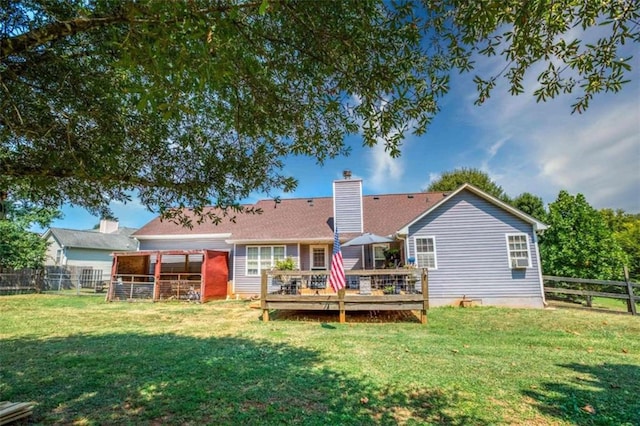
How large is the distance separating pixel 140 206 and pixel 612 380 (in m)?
7.67

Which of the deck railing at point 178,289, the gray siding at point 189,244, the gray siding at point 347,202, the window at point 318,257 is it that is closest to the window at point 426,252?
the gray siding at point 347,202

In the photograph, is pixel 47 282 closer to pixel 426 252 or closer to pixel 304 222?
pixel 304 222

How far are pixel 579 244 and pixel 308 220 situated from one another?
41.8 feet

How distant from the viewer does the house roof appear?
26.2 m

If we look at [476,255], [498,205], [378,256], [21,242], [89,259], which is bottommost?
[476,255]

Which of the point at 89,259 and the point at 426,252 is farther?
the point at 89,259

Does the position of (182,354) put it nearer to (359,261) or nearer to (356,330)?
(356,330)

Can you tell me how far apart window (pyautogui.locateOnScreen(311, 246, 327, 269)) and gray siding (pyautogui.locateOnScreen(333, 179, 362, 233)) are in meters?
1.60

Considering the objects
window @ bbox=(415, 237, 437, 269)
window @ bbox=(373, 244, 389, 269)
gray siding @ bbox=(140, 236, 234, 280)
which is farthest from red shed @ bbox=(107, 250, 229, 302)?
window @ bbox=(415, 237, 437, 269)

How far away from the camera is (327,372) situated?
5.16m

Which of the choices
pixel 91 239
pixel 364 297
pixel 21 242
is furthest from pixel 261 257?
pixel 91 239

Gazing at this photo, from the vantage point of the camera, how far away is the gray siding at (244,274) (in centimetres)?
1614

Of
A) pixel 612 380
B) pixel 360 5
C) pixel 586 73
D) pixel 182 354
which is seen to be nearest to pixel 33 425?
pixel 182 354

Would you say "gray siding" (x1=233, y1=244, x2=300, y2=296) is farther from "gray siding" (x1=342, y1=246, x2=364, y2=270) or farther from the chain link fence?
the chain link fence
